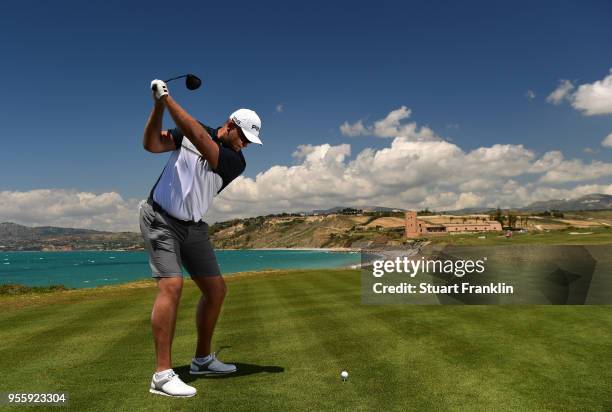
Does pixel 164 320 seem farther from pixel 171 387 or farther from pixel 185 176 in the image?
pixel 185 176

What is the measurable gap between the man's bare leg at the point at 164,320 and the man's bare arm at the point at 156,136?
4.99ft

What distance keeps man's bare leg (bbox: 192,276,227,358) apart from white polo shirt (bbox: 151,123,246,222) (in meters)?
1.00

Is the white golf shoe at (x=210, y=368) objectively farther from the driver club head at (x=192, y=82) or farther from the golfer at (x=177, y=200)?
the driver club head at (x=192, y=82)

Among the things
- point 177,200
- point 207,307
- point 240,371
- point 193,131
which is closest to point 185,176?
point 177,200

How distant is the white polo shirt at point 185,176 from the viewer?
17.6ft

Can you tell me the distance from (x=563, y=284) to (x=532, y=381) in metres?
10.4

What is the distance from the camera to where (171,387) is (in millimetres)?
5078

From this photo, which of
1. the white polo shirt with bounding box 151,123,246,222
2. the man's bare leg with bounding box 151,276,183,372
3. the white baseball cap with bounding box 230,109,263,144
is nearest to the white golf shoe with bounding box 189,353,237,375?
the man's bare leg with bounding box 151,276,183,372

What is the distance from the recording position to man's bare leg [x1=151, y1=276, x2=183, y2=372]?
17.3 feet

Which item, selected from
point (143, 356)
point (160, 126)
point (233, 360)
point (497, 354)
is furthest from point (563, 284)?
point (160, 126)

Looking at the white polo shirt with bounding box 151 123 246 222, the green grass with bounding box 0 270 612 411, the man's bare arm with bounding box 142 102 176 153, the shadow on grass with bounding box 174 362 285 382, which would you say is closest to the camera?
the man's bare arm with bounding box 142 102 176 153

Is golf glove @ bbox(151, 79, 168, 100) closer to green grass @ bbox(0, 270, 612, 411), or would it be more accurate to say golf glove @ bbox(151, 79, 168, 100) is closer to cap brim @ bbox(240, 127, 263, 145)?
cap brim @ bbox(240, 127, 263, 145)

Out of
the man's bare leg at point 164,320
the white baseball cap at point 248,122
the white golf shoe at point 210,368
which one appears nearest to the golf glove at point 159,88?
the white baseball cap at point 248,122

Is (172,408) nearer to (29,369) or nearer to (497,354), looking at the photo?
(29,369)
